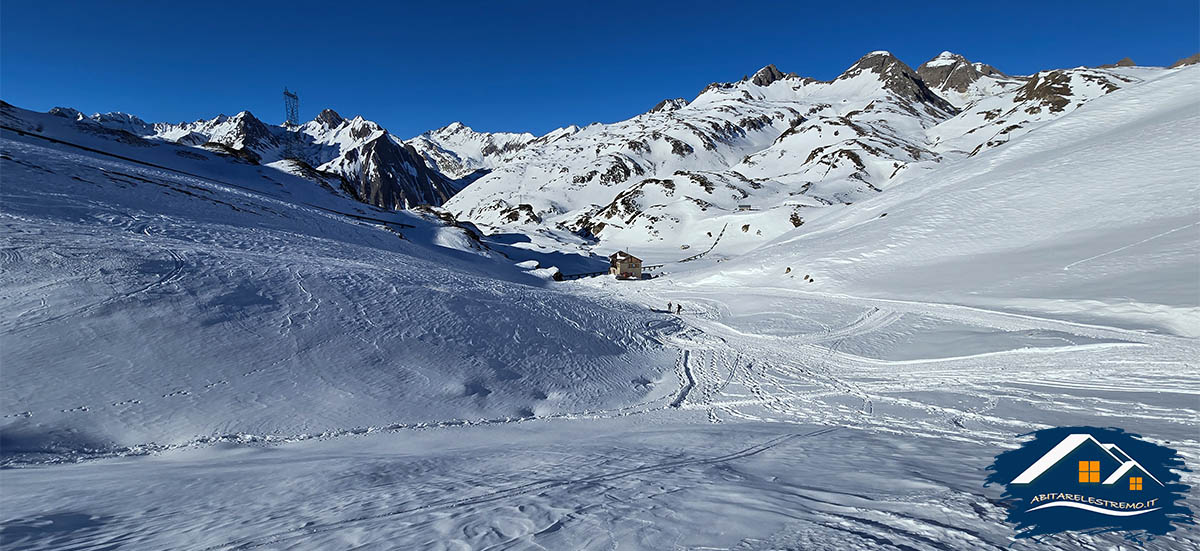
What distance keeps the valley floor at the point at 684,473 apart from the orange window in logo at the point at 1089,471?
24.5 inches

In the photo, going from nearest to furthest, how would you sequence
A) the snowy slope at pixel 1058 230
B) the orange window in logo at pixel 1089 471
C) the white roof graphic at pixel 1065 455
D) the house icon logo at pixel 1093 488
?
the house icon logo at pixel 1093 488, the orange window in logo at pixel 1089 471, the white roof graphic at pixel 1065 455, the snowy slope at pixel 1058 230

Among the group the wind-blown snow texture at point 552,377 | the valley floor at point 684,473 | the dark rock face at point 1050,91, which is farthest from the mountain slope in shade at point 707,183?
the valley floor at point 684,473

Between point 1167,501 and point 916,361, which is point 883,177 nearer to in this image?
point 916,361

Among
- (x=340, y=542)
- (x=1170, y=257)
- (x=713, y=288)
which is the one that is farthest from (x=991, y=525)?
(x=713, y=288)

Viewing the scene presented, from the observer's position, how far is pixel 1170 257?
18.9 meters

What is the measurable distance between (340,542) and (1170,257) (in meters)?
31.0

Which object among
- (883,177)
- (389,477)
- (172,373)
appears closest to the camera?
(389,477)

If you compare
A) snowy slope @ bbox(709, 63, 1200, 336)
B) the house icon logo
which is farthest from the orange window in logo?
snowy slope @ bbox(709, 63, 1200, 336)

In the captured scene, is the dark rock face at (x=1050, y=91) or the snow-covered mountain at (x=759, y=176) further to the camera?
the dark rock face at (x=1050, y=91)

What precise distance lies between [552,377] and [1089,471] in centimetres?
1126

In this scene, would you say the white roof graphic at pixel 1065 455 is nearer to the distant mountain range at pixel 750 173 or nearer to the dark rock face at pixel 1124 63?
the distant mountain range at pixel 750 173

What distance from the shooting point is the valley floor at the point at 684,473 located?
433 cm

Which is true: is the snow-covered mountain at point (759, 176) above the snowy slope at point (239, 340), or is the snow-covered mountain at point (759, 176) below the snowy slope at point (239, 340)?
above

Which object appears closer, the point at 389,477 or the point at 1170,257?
the point at 389,477
